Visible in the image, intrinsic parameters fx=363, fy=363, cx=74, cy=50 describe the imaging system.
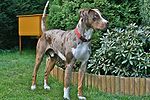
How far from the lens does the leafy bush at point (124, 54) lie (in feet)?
18.5

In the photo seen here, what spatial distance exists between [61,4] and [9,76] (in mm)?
2199

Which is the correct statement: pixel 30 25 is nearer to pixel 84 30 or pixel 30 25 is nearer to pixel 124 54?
pixel 124 54

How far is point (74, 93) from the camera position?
5.55 metres

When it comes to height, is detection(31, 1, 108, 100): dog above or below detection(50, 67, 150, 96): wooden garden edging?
above

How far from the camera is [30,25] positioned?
32.9 ft

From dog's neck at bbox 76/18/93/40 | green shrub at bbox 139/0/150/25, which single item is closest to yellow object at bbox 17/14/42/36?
green shrub at bbox 139/0/150/25

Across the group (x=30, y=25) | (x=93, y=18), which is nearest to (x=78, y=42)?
(x=93, y=18)

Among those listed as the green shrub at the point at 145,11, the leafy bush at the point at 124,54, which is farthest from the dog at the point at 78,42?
the green shrub at the point at 145,11

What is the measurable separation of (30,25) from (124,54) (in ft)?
15.8

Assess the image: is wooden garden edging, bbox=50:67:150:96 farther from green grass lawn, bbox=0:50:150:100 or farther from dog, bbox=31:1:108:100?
dog, bbox=31:1:108:100

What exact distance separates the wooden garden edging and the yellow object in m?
4.19

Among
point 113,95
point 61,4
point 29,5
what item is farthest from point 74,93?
point 29,5

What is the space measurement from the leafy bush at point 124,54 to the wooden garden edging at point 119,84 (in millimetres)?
185

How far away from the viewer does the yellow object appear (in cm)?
975
